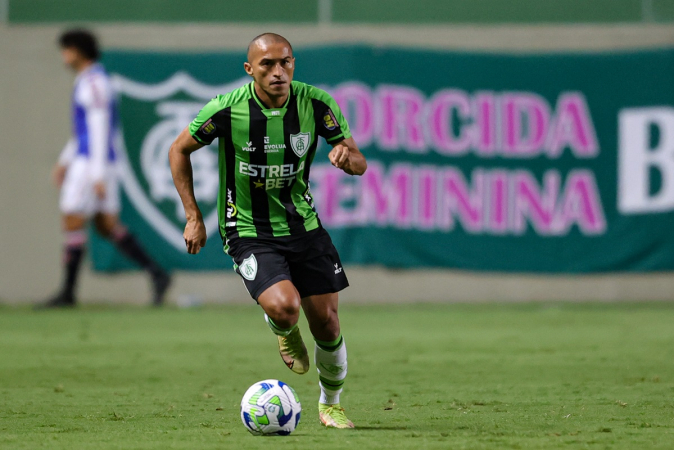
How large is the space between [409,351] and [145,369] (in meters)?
2.53

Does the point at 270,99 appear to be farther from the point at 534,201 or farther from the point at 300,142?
the point at 534,201

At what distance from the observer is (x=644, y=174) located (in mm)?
14789

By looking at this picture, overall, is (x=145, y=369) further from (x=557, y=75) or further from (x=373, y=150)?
(x=557, y=75)

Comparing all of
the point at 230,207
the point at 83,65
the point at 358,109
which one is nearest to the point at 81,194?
the point at 83,65

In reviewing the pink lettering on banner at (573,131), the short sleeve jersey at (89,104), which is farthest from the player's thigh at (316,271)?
the pink lettering on banner at (573,131)

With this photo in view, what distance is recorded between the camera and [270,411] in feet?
18.3

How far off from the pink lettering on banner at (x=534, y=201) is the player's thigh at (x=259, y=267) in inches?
355

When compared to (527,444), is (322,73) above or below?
above

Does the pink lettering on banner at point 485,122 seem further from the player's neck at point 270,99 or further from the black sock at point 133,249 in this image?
the player's neck at point 270,99

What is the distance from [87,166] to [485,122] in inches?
209

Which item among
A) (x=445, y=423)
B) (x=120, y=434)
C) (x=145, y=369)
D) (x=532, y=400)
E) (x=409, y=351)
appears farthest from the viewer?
(x=409, y=351)

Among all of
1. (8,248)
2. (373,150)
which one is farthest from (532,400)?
(8,248)

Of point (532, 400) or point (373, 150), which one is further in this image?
point (373, 150)

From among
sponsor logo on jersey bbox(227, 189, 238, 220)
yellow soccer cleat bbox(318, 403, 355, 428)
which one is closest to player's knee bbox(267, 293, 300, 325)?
yellow soccer cleat bbox(318, 403, 355, 428)
